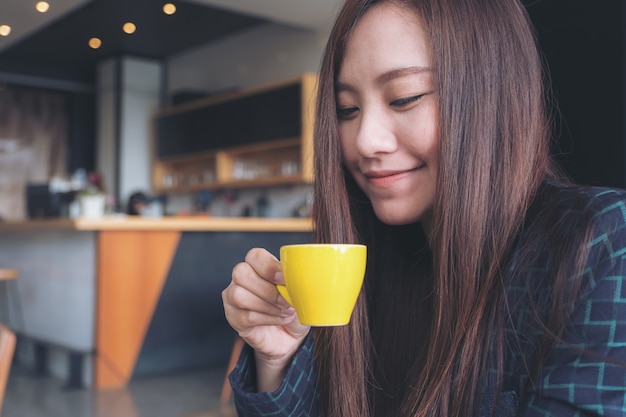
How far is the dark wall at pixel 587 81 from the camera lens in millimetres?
1105

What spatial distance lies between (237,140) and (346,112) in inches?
222

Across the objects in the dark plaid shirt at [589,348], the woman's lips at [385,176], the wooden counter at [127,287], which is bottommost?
the wooden counter at [127,287]

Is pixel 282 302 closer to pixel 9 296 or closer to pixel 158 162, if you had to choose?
pixel 9 296

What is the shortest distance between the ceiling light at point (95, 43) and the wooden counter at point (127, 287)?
1.77 metres

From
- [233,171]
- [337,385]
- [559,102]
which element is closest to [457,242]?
[337,385]

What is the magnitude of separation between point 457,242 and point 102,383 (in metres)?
3.31

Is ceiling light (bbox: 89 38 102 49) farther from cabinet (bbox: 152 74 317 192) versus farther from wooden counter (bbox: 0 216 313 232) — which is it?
cabinet (bbox: 152 74 317 192)

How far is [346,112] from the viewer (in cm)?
82

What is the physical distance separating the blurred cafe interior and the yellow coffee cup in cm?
49

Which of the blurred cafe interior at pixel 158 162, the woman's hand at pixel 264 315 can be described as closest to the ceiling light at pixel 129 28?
the blurred cafe interior at pixel 158 162

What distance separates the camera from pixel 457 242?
2.35 ft

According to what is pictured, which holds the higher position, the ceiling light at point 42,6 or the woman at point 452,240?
the ceiling light at point 42,6

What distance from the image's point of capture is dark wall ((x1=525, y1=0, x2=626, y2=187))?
111cm

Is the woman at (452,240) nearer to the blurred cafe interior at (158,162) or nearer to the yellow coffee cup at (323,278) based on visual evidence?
the yellow coffee cup at (323,278)
